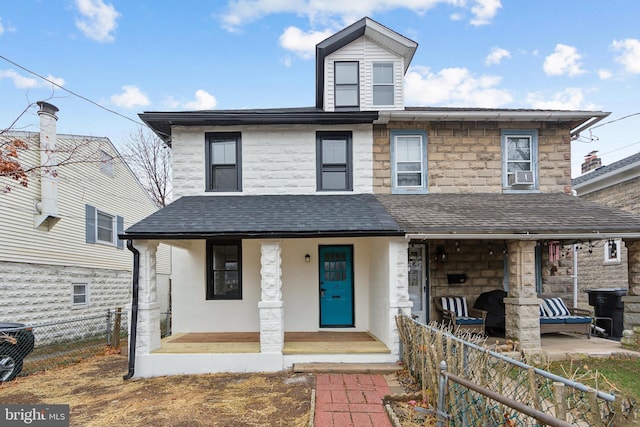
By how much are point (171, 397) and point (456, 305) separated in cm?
630

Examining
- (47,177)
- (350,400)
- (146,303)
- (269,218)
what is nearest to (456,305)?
(350,400)

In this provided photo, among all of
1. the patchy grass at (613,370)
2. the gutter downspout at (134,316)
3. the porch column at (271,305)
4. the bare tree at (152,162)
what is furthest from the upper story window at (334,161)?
the bare tree at (152,162)

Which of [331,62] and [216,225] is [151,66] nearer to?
[331,62]

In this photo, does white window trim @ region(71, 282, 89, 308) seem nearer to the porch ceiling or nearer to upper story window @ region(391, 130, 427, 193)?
the porch ceiling

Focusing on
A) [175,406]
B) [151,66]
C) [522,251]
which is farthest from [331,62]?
[175,406]

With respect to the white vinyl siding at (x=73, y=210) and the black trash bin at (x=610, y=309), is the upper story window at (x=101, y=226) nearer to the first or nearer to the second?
the white vinyl siding at (x=73, y=210)

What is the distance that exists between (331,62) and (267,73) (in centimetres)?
673

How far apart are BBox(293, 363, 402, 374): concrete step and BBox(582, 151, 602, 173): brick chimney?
543 inches

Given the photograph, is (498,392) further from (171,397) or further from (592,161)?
(592,161)

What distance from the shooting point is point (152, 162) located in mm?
20031

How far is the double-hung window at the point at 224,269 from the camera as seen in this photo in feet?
28.5

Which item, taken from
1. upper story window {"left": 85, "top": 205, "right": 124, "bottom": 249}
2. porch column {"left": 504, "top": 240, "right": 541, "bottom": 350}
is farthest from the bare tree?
porch column {"left": 504, "top": 240, "right": 541, "bottom": 350}

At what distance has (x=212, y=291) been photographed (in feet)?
28.5

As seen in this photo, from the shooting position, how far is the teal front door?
8695 millimetres
